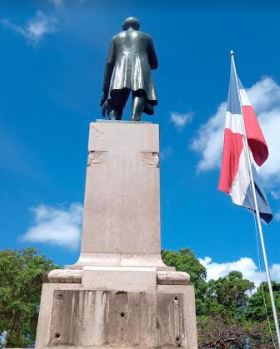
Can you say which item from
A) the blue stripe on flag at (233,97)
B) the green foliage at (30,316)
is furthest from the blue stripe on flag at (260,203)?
the green foliage at (30,316)

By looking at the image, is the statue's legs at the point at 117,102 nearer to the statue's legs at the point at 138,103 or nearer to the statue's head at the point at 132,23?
the statue's legs at the point at 138,103

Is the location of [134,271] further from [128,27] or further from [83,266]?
[128,27]

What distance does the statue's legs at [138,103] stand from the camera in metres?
7.42

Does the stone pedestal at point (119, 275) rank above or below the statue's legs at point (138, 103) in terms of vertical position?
below

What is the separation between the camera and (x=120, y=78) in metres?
7.60

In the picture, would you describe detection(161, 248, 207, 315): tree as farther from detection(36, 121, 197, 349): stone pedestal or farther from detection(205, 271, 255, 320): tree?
detection(36, 121, 197, 349): stone pedestal

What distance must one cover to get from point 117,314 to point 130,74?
4412 mm

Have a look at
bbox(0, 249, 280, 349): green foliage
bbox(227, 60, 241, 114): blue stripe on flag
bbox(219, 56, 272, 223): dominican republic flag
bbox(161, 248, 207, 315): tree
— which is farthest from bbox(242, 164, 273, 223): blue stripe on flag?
bbox(161, 248, 207, 315): tree

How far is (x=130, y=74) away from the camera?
7.64 m

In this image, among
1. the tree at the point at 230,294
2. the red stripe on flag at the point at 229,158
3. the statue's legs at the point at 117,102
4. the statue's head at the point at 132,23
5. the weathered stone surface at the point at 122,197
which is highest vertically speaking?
the tree at the point at 230,294

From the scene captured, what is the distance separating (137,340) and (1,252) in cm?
2247

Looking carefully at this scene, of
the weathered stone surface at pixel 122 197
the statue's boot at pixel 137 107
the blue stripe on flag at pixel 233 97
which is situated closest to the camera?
the weathered stone surface at pixel 122 197

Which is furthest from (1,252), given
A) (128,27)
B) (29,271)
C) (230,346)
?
(128,27)

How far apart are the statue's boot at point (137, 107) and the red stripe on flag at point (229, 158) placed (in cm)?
198
